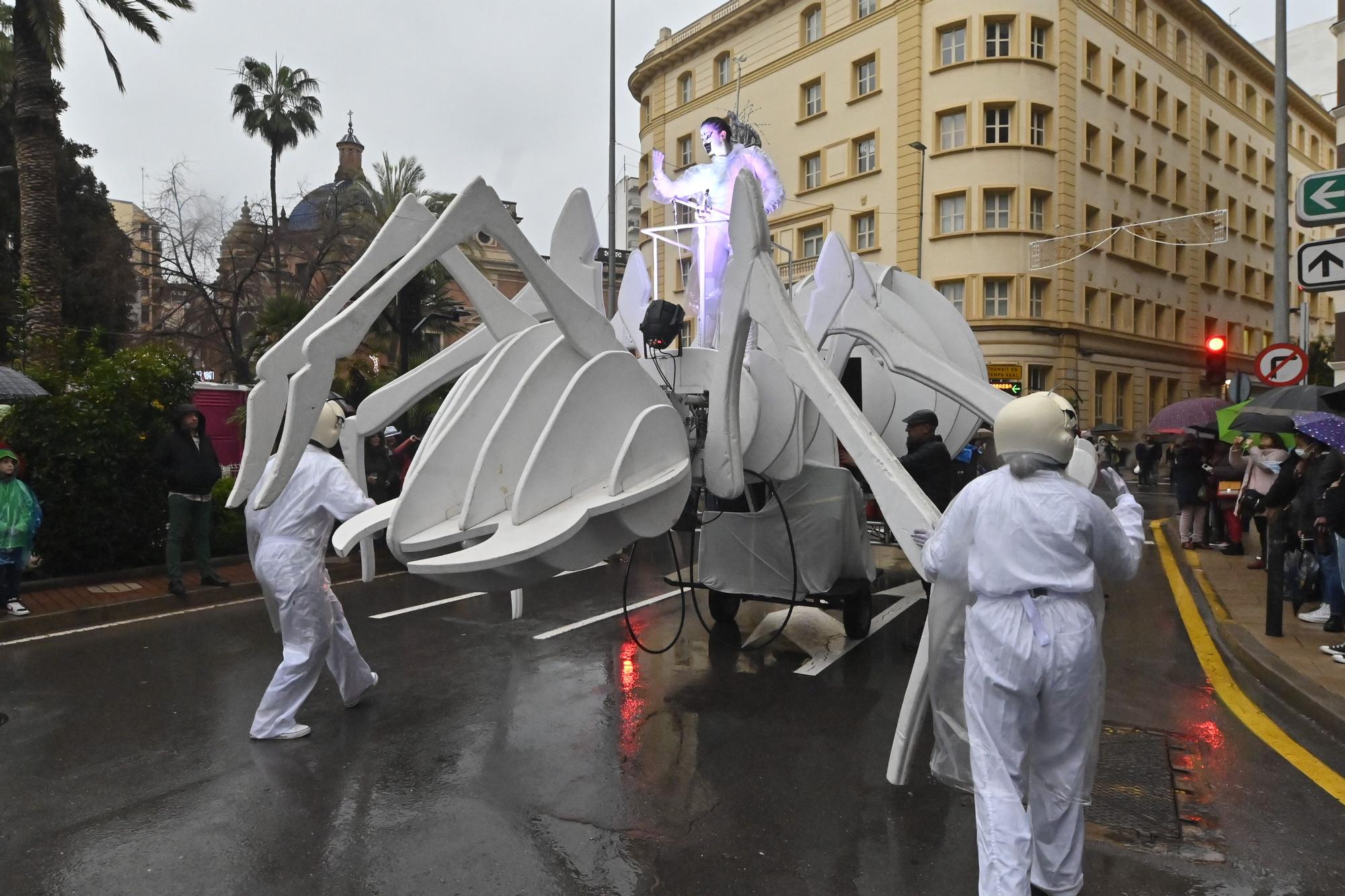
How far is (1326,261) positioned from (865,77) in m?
25.1

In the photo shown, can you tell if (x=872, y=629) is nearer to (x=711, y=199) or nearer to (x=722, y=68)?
(x=711, y=199)

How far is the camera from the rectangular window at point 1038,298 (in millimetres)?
26609

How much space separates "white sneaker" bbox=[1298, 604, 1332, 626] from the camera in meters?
7.17

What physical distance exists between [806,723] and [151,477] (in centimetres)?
748

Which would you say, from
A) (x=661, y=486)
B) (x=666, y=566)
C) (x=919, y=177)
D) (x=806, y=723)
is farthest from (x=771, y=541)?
(x=919, y=177)

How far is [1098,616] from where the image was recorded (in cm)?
321

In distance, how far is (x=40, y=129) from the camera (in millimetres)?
12688

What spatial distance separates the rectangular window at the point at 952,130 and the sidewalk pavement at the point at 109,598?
23665 millimetres

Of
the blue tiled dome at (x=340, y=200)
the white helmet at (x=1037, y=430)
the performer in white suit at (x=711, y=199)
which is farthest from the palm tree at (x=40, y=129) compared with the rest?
the white helmet at (x=1037, y=430)

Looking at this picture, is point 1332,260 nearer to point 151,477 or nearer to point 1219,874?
point 1219,874

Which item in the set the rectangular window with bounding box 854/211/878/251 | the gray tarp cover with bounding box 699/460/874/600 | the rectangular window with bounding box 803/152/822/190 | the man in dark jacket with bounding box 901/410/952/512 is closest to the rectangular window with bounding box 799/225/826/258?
the rectangular window with bounding box 854/211/878/251

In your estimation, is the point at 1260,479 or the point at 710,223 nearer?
the point at 710,223

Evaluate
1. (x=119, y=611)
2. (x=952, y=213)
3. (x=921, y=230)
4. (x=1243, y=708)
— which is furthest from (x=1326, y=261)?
(x=952, y=213)

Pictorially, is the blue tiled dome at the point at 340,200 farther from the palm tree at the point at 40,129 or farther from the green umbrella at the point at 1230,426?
the green umbrella at the point at 1230,426
